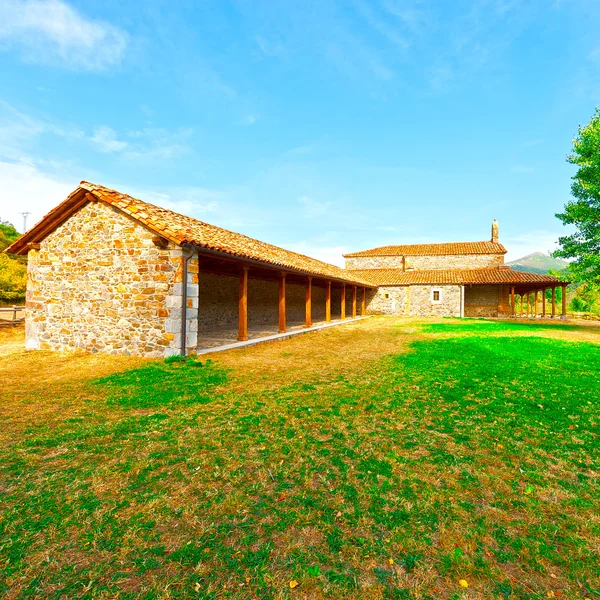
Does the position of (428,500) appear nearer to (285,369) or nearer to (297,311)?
(285,369)

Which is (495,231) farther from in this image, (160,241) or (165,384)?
(165,384)

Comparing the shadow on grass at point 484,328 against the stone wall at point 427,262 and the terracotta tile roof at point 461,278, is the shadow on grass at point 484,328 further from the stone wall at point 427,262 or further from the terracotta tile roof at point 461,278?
the stone wall at point 427,262

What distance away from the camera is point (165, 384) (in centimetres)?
611

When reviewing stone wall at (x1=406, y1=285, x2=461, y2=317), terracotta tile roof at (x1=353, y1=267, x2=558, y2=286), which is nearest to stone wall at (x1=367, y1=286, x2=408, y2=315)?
stone wall at (x1=406, y1=285, x2=461, y2=317)

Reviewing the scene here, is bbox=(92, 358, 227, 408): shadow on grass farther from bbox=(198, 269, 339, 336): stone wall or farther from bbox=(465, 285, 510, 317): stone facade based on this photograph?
bbox=(465, 285, 510, 317): stone facade

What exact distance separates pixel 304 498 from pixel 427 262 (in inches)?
1420

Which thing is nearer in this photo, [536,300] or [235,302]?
[235,302]

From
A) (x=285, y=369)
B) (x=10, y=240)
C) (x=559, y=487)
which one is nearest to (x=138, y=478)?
(x=559, y=487)

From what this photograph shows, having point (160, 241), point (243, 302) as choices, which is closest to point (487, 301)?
point (243, 302)

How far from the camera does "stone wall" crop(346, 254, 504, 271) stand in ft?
107

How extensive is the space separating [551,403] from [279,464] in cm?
456

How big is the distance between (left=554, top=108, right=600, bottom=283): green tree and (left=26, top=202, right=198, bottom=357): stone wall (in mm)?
18095

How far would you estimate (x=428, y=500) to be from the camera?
2656mm

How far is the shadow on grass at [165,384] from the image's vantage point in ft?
17.0
